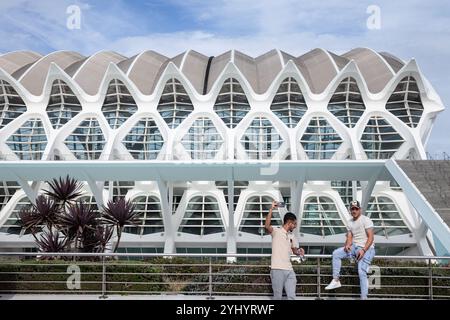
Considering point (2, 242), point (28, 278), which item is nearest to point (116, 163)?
point (2, 242)

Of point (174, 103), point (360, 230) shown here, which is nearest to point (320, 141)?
point (174, 103)

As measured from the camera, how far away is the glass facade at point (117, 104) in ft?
124

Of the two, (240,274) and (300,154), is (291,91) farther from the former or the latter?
(240,274)

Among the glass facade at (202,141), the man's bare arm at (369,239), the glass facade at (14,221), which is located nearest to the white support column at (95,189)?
the glass facade at (14,221)

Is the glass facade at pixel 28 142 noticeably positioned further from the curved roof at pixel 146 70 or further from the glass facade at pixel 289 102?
the glass facade at pixel 289 102

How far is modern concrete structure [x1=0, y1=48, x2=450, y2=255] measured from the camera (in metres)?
30.8

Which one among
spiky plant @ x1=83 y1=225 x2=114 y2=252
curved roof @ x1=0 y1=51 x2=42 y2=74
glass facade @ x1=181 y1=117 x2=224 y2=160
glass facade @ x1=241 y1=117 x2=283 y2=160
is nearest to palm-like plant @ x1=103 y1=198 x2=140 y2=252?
spiky plant @ x1=83 y1=225 x2=114 y2=252

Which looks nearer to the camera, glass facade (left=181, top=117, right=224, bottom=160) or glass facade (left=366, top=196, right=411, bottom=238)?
glass facade (left=366, top=196, right=411, bottom=238)

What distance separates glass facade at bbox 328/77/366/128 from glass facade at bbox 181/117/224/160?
980 cm

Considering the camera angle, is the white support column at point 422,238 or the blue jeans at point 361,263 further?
the white support column at point 422,238

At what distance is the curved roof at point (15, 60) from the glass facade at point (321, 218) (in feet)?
96.1

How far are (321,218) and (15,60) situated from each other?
1285 inches

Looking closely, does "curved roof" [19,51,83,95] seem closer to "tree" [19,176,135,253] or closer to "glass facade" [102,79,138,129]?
"glass facade" [102,79,138,129]
